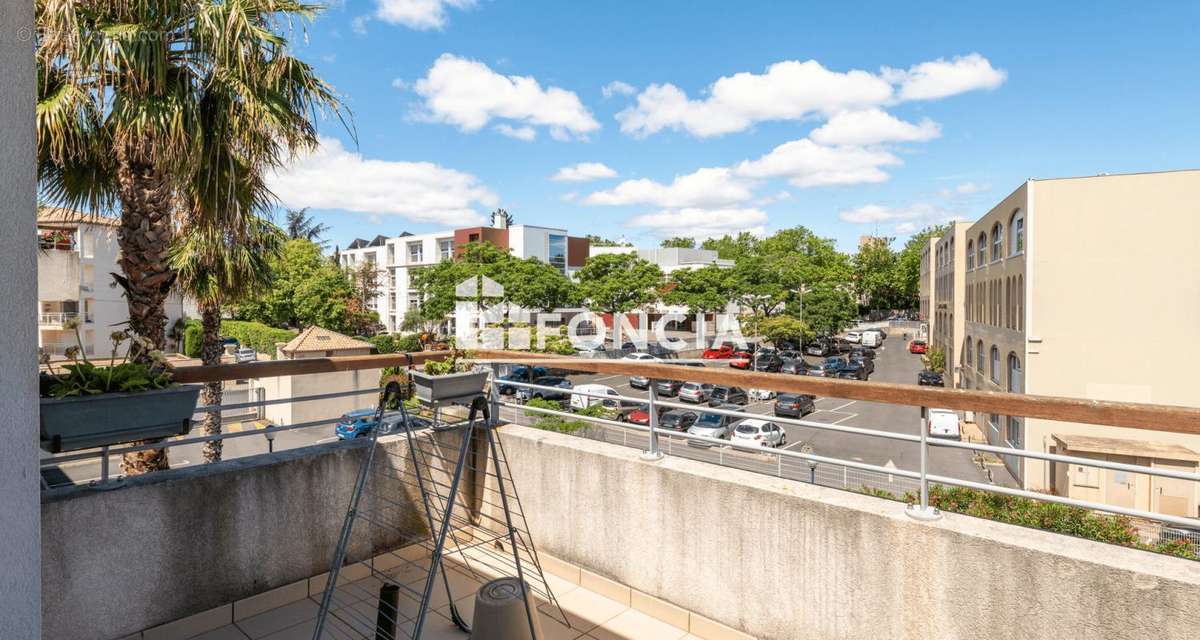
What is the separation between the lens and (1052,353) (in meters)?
19.0

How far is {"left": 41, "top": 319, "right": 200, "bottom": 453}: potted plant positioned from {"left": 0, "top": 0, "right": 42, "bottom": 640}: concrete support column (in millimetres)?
1180

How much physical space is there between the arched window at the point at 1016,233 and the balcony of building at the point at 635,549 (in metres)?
21.5

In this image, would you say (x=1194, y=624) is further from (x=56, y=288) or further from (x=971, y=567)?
(x=56, y=288)

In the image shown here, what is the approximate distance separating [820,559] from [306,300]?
137 feet

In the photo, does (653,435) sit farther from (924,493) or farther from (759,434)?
(759,434)

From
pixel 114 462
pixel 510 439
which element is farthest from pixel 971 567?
pixel 114 462

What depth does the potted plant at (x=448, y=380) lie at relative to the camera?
12.1 ft

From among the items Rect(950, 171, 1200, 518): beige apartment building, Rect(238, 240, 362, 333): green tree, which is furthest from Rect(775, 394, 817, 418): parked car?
Rect(238, 240, 362, 333): green tree

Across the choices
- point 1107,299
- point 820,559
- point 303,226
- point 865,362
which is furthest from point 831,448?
point 303,226

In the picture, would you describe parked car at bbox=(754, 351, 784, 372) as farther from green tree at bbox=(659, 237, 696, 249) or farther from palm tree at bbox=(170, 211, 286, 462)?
green tree at bbox=(659, 237, 696, 249)

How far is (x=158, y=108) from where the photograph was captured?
4.34m

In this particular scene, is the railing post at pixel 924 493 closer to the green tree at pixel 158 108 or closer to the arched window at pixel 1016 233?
the green tree at pixel 158 108

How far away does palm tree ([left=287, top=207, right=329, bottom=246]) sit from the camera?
6862cm

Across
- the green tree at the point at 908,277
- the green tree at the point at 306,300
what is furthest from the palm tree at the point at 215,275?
the green tree at the point at 908,277
